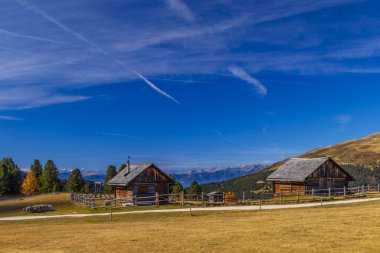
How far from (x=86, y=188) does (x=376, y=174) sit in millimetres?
79879

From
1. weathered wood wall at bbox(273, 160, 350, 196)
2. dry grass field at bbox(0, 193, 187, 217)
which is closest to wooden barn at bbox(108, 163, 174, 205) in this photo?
dry grass field at bbox(0, 193, 187, 217)

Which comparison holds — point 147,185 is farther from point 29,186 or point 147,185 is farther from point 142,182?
point 29,186

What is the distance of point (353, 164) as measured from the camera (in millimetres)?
136875

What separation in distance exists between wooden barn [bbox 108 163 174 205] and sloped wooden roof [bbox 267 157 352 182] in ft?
57.2

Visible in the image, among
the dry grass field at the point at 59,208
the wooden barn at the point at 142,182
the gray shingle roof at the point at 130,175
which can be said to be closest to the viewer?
the dry grass field at the point at 59,208

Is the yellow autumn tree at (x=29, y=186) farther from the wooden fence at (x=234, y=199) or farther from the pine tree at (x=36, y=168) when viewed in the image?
the wooden fence at (x=234, y=199)

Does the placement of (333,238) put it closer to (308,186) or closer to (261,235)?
(261,235)

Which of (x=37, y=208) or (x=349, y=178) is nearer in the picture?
(x=37, y=208)

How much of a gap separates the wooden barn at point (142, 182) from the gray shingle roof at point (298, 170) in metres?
17.4

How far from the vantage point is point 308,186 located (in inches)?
2298

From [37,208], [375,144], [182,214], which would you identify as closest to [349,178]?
[182,214]

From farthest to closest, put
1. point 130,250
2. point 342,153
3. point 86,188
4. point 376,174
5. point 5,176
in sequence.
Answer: point 342,153, point 376,174, point 5,176, point 86,188, point 130,250

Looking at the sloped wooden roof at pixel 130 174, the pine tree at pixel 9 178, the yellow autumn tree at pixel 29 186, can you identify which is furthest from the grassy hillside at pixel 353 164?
the pine tree at pixel 9 178

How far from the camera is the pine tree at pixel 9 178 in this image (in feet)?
301
